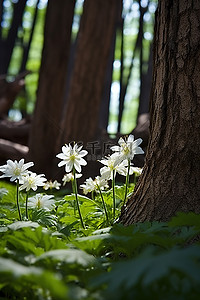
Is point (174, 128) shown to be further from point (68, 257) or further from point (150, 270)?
point (150, 270)

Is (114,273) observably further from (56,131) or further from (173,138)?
(56,131)

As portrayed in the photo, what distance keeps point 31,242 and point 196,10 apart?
165cm

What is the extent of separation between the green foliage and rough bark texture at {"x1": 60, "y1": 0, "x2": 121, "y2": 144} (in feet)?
12.9

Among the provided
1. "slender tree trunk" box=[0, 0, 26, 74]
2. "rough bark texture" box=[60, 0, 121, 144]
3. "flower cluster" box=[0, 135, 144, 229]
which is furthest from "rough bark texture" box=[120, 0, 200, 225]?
"slender tree trunk" box=[0, 0, 26, 74]

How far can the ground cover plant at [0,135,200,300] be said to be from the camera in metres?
1.06

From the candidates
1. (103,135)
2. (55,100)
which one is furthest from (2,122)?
(103,135)

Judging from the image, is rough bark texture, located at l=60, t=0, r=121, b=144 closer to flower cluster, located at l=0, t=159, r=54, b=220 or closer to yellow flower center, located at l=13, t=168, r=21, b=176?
flower cluster, located at l=0, t=159, r=54, b=220

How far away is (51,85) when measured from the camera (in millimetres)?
6988

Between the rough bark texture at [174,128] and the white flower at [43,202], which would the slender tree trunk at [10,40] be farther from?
the rough bark texture at [174,128]

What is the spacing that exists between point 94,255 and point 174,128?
0.89m

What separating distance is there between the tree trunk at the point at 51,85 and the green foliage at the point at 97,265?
172 inches

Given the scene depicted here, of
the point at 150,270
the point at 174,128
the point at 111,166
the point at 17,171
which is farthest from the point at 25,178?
the point at 150,270

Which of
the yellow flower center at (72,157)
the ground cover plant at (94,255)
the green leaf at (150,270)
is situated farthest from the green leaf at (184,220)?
the yellow flower center at (72,157)

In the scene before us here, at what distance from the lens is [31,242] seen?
1702 millimetres
